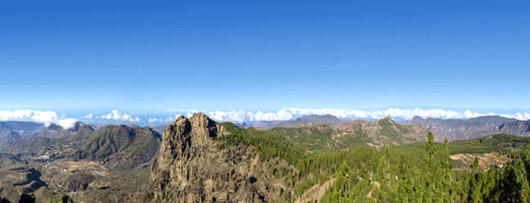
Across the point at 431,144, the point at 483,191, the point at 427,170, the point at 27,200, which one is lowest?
the point at 27,200

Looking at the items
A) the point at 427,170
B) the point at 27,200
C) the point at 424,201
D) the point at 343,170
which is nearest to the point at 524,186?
the point at 427,170

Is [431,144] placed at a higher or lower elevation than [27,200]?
higher

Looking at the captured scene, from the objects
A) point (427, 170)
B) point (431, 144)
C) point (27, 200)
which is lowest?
point (27, 200)

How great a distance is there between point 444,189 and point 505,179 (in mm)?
63233

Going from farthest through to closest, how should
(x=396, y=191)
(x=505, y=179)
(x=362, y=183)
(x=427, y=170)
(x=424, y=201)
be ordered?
(x=362, y=183)
(x=505, y=179)
(x=427, y=170)
(x=396, y=191)
(x=424, y=201)

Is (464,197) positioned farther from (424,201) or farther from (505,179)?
(424,201)

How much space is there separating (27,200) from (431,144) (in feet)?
631

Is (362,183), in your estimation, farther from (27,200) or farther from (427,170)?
(27,200)

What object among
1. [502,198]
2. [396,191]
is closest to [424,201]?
[396,191]

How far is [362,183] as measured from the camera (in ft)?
563

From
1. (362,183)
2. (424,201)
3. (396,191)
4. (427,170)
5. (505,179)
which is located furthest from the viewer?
(362,183)

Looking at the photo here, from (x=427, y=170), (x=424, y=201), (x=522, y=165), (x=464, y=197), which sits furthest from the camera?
(x=522, y=165)

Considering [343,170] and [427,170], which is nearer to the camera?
[427,170]

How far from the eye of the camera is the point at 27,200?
16438 centimetres
